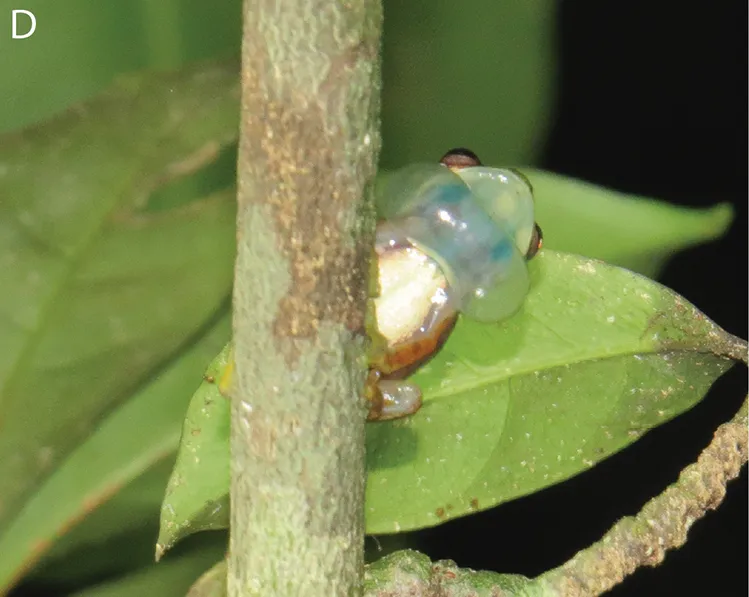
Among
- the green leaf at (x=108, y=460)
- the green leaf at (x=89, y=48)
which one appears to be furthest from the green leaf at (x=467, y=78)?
the green leaf at (x=108, y=460)

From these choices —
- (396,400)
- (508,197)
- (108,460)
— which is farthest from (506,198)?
(108,460)

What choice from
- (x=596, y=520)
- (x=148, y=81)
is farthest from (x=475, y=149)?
(x=148, y=81)

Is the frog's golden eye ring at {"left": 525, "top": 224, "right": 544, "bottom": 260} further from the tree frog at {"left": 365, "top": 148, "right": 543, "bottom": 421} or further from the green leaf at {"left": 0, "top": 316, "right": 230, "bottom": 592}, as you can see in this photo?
the green leaf at {"left": 0, "top": 316, "right": 230, "bottom": 592}

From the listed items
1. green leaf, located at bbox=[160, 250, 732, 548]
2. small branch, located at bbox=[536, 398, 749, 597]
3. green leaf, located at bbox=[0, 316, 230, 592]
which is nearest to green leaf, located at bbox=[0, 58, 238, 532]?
green leaf, located at bbox=[0, 316, 230, 592]

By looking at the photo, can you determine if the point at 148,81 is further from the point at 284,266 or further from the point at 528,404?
the point at 528,404

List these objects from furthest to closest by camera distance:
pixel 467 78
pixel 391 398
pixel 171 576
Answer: pixel 467 78
pixel 171 576
pixel 391 398

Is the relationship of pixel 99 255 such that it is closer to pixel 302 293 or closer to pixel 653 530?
pixel 302 293
